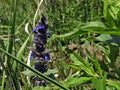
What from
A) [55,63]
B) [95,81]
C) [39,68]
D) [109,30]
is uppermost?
[109,30]

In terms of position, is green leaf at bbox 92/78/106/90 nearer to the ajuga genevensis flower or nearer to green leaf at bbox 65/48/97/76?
green leaf at bbox 65/48/97/76

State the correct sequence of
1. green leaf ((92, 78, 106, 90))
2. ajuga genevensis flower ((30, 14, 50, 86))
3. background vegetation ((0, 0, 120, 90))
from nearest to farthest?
green leaf ((92, 78, 106, 90))
background vegetation ((0, 0, 120, 90))
ajuga genevensis flower ((30, 14, 50, 86))

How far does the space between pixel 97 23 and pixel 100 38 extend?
0.18 feet

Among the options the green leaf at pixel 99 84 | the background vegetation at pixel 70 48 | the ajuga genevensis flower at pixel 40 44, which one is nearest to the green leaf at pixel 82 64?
the background vegetation at pixel 70 48

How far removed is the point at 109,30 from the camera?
106 centimetres

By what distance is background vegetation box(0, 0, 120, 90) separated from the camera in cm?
112

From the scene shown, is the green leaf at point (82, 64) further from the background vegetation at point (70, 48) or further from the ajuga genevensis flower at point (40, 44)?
the ajuga genevensis flower at point (40, 44)

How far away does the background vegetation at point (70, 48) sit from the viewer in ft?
3.69

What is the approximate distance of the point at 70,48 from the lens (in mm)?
2867

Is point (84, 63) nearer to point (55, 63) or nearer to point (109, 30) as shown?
point (109, 30)

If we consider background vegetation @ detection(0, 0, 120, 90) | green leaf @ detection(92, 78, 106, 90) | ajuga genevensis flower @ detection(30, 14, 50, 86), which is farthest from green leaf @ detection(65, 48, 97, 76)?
ajuga genevensis flower @ detection(30, 14, 50, 86)

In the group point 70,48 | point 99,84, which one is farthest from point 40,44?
point 70,48

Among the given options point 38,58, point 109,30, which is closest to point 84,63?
point 109,30

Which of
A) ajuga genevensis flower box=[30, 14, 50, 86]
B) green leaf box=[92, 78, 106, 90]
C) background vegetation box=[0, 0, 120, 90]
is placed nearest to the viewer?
green leaf box=[92, 78, 106, 90]
